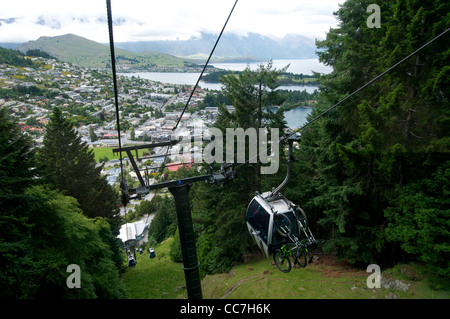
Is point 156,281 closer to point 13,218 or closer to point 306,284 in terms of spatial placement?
point 306,284

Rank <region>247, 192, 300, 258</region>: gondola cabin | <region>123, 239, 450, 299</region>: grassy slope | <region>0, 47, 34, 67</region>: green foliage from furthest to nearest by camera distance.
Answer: <region>0, 47, 34, 67</region>: green foliage
<region>123, 239, 450, 299</region>: grassy slope
<region>247, 192, 300, 258</region>: gondola cabin

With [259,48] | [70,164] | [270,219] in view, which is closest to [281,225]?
[270,219]

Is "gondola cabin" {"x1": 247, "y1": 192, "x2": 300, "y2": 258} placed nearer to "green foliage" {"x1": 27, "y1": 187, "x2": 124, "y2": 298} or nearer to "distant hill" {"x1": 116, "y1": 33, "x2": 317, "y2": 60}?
"green foliage" {"x1": 27, "y1": 187, "x2": 124, "y2": 298}

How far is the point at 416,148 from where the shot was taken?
10023 mm

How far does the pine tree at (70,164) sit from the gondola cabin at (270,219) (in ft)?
55.2

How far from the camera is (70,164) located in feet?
67.4

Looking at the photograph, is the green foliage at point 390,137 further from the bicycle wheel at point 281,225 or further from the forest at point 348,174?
the bicycle wheel at point 281,225

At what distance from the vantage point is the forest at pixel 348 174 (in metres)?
9.48

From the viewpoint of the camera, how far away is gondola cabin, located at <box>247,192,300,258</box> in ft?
22.7

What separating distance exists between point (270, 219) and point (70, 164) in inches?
754

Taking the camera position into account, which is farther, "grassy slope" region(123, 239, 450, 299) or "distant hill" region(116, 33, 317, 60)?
"distant hill" region(116, 33, 317, 60)

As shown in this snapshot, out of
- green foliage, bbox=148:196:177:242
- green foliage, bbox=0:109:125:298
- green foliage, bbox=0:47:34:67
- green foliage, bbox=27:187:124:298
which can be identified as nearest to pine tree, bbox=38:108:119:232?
green foliage, bbox=0:109:125:298

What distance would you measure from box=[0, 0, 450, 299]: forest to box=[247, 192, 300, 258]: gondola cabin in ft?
17.6

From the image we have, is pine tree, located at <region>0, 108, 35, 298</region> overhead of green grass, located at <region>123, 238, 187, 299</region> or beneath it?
overhead
